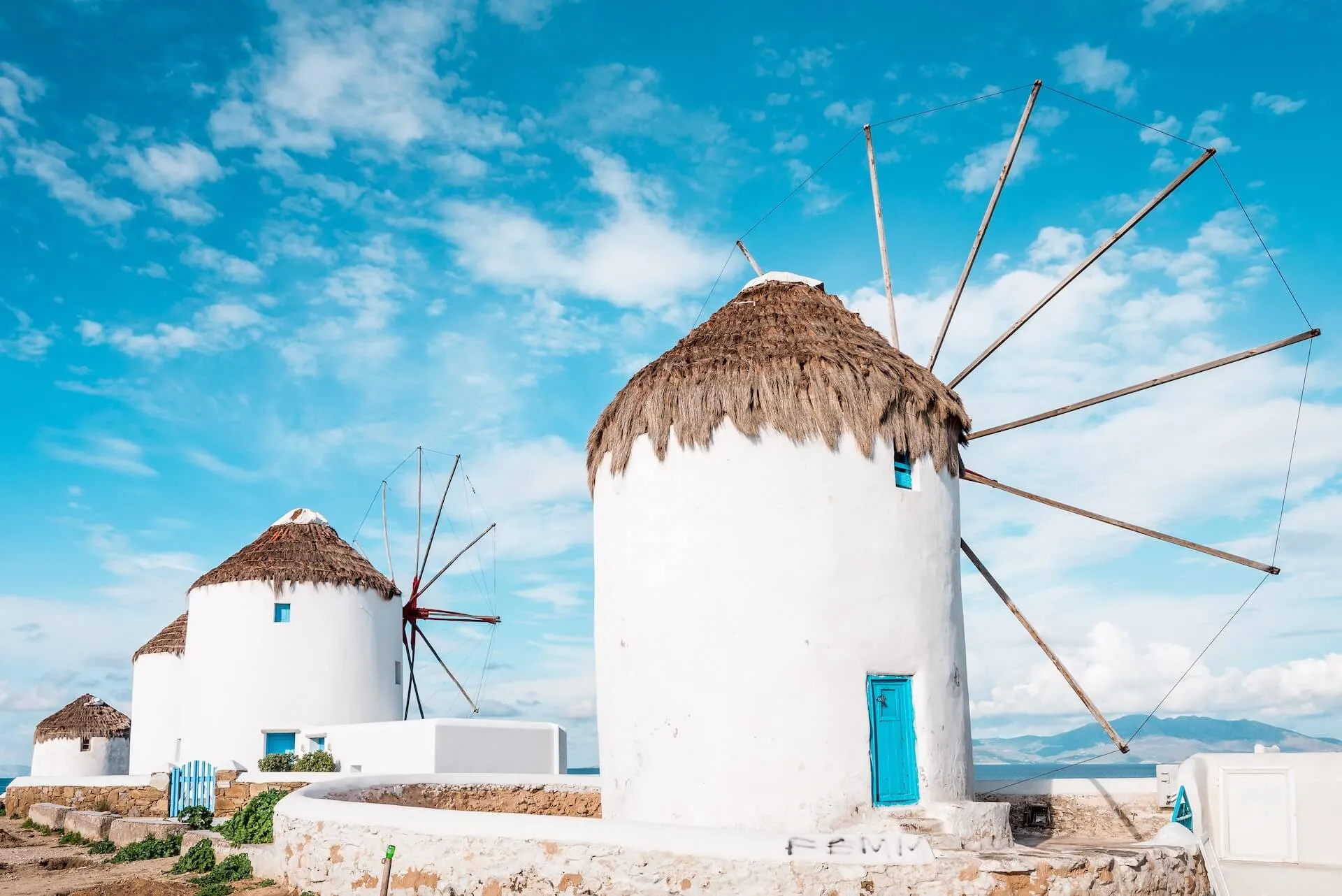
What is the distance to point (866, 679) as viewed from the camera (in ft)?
35.6

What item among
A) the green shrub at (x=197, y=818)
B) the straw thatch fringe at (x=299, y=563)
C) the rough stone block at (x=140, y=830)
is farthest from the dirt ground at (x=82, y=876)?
the straw thatch fringe at (x=299, y=563)

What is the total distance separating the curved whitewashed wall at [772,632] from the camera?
1058cm

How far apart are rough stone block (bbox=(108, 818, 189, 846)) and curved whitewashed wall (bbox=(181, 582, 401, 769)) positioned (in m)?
6.44

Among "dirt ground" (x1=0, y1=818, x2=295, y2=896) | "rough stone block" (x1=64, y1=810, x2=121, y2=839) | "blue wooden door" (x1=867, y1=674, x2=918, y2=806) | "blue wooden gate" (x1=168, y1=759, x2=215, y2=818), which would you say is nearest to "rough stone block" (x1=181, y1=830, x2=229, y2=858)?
"dirt ground" (x1=0, y1=818, x2=295, y2=896)

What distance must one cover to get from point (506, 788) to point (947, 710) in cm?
680

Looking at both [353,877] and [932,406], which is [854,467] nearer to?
[932,406]

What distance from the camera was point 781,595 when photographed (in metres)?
10.8

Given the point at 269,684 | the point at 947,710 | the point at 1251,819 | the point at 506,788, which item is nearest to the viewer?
the point at 1251,819

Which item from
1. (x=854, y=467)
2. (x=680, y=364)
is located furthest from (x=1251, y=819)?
(x=680, y=364)

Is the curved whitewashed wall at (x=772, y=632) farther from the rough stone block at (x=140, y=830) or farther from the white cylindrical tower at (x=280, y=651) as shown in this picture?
the white cylindrical tower at (x=280, y=651)

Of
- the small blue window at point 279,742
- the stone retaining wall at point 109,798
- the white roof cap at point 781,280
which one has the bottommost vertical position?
the stone retaining wall at point 109,798

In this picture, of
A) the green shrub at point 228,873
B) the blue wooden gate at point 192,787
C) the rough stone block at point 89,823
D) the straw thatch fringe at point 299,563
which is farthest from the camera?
the straw thatch fringe at point 299,563

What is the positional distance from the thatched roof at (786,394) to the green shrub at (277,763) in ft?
36.9

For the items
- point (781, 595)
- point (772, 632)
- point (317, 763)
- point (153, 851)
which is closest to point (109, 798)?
point (317, 763)
